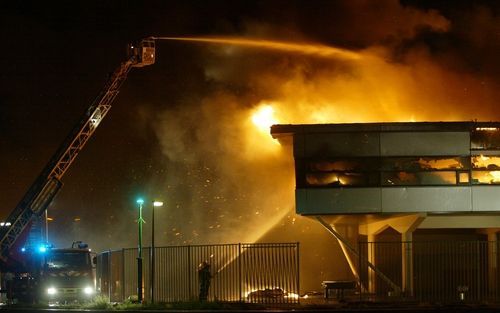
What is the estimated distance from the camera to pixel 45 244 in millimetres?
37375

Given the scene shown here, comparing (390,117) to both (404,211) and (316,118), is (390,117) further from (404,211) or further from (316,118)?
(404,211)

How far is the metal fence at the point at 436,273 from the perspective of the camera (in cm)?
3084

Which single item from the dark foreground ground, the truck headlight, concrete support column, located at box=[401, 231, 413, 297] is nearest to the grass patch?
the dark foreground ground

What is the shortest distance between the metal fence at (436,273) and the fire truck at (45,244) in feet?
39.8

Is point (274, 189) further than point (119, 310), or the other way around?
point (274, 189)

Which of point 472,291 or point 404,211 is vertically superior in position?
point 404,211

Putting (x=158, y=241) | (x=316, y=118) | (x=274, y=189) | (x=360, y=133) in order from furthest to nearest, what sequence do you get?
(x=158, y=241) < (x=274, y=189) < (x=316, y=118) < (x=360, y=133)

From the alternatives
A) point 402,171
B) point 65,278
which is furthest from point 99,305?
point 402,171

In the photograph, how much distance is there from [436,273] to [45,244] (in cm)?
1740

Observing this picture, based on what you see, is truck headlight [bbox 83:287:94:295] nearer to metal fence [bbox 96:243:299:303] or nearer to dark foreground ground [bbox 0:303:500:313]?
metal fence [bbox 96:243:299:303]

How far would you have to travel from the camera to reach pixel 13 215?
37625 millimetres

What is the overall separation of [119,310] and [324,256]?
774 inches

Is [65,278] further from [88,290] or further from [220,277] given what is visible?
[220,277]

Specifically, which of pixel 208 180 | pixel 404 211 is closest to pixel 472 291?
pixel 404 211
